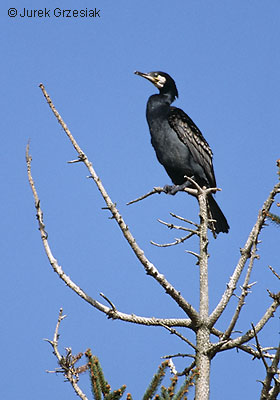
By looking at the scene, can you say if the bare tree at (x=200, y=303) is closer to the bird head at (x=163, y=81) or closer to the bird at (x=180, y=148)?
the bird at (x=180, y=148)

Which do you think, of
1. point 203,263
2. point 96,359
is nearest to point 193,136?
point 203,263

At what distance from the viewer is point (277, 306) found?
3717 mm

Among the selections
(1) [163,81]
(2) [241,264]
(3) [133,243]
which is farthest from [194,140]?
(3) [133,243]

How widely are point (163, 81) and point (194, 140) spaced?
1.11m

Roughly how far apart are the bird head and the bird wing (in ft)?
2.04

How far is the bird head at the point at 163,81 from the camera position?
7.53 meters

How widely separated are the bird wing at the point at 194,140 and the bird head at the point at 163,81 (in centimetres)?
62

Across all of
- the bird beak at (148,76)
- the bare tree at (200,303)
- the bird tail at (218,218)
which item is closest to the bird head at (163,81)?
the bird beak at (148,76)

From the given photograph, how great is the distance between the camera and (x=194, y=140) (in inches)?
271

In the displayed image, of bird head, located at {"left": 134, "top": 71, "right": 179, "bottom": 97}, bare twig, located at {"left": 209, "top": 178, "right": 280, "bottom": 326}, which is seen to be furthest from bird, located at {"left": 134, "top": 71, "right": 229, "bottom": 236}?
bare twig, located at {"left": 209, "top": 178, "right": 280, "bottom": 326}

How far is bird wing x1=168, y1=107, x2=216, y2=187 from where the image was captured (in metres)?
6.84

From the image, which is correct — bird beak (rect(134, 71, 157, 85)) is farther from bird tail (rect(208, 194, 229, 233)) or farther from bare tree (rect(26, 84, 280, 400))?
bare tree (rect(26, 84, 280, 400))

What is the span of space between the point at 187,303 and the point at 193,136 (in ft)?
10.4

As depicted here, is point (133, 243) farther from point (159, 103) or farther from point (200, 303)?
point (159, 103)
